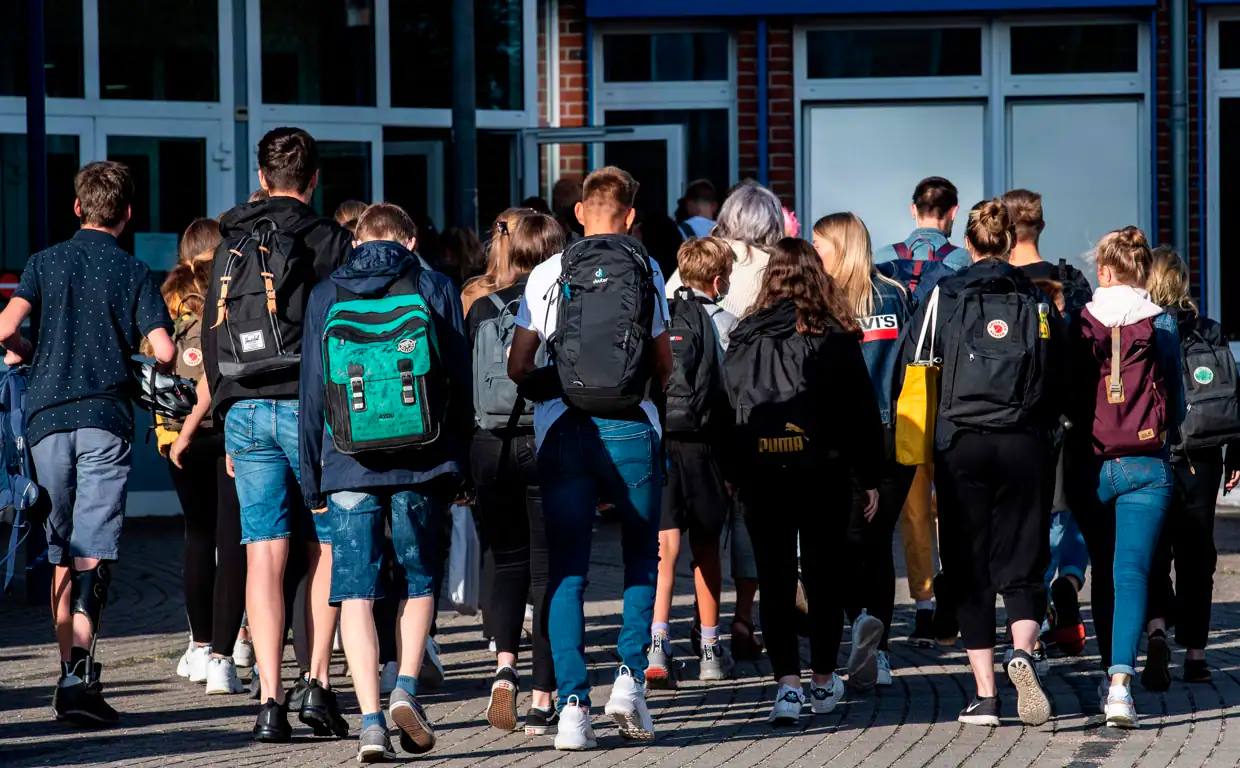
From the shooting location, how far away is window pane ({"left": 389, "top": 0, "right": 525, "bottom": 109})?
14.4 m

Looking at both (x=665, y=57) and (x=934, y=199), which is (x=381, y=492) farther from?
(x=665, y=57)

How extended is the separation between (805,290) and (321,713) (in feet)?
7.31

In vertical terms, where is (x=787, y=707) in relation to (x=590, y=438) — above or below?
below

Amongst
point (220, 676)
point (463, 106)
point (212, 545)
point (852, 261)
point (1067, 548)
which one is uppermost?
point (463, 106)

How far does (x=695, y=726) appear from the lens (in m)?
7.20

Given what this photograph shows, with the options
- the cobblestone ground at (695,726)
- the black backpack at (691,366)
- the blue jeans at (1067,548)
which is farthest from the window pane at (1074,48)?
the black backpack at (691,366)

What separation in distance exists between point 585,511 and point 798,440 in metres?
0.90

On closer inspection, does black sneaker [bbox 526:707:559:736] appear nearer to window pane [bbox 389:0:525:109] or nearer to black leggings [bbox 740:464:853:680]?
black leggings [bbox 740:464:853:680]

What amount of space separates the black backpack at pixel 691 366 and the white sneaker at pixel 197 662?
2013 millimetres

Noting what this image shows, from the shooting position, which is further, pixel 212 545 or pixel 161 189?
pixel 161 189

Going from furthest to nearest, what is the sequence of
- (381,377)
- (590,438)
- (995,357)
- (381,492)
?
1. (995,357)
2. (590,438)
3. (381,492)
4. (381,377)

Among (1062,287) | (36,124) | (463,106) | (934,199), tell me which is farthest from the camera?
(463,106)

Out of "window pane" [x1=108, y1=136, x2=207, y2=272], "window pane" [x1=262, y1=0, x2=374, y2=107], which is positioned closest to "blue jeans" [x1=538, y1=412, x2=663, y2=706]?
"window pane" [x1=108, y1=136, x2=207, y2=272]

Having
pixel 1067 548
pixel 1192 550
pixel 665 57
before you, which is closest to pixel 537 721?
pixel 1192 550
